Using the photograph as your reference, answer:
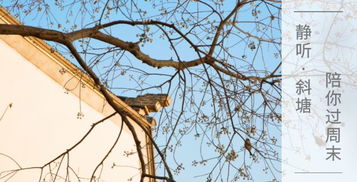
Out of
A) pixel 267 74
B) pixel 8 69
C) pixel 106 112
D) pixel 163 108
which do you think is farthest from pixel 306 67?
pixel 106 112

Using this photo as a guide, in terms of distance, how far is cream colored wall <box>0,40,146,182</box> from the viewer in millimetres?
5285

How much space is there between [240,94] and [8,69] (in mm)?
2766

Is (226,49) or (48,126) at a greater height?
(48,126)

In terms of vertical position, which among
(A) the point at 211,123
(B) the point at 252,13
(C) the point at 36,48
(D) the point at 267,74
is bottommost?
(A) the point at 211,123

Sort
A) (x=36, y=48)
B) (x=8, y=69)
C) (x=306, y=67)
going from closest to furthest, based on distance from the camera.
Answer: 1. (x=306, y=67)
2. (x=8, y=69)
3. (x=36, y=48)

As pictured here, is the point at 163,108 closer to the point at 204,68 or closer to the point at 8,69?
the point at 204,68

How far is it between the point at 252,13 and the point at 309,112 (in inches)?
26.8

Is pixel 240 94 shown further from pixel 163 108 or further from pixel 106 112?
pixel 106 112

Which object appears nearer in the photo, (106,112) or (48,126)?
(48,126)

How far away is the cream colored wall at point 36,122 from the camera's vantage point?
5.29 meters

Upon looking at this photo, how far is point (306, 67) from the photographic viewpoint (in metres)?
3.26

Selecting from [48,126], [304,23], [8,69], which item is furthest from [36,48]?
[304,23]

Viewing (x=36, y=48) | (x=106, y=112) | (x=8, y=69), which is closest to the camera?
(x=8, y=69)

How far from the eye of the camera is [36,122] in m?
→ 5.67
